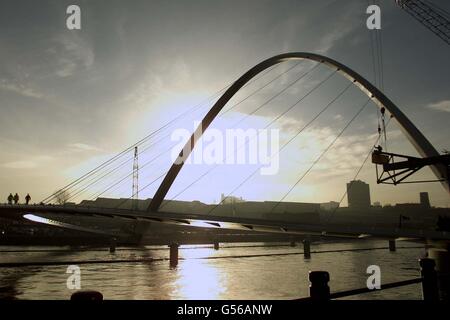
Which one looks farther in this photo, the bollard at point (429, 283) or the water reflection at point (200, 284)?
the water reflection at point (200, 284)

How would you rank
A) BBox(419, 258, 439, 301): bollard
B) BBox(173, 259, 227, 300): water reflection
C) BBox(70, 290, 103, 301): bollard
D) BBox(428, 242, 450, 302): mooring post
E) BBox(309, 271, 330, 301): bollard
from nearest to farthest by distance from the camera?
BBox(70, 290, 103, 301): bollard → BBox(309, 271, 330, 301): bollard → BBox(419, 258, 439, 301): bollard → BBox(173, 259, 227, 300): water reflection → BBox(428, 242, 450, 302): mooring post

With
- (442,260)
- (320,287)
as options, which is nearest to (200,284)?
(442,260)

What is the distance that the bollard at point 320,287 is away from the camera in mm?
6402

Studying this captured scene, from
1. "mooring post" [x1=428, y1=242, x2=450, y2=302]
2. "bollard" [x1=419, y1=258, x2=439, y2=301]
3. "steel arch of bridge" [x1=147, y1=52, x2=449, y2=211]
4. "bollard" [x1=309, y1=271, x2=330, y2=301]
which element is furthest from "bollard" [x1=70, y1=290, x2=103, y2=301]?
"steel arch of bridge" [x1=147, y1=52, x2=449, y2=211]

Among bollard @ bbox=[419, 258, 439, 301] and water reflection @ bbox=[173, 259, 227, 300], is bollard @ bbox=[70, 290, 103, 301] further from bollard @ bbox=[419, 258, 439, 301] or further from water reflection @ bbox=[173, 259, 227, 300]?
water reflection @ bbox=[173, 259, 227, 300]

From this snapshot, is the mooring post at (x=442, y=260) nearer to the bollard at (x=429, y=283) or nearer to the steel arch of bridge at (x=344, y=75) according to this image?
the steel arch of bridge at (x=344, y=75)

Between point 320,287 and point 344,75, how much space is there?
39931 mm

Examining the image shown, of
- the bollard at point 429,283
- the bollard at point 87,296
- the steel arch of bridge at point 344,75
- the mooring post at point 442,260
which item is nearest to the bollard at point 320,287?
the bollard at point 87,296

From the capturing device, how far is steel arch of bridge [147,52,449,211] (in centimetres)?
3297

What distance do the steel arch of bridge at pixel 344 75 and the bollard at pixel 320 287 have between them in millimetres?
27863

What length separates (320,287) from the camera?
6.48 metres

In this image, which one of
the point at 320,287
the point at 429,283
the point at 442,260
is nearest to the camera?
the point at 320,287

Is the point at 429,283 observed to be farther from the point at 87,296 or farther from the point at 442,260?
the point at 442,260

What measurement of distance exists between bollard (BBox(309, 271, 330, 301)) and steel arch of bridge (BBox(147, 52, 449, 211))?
27.9 metres
